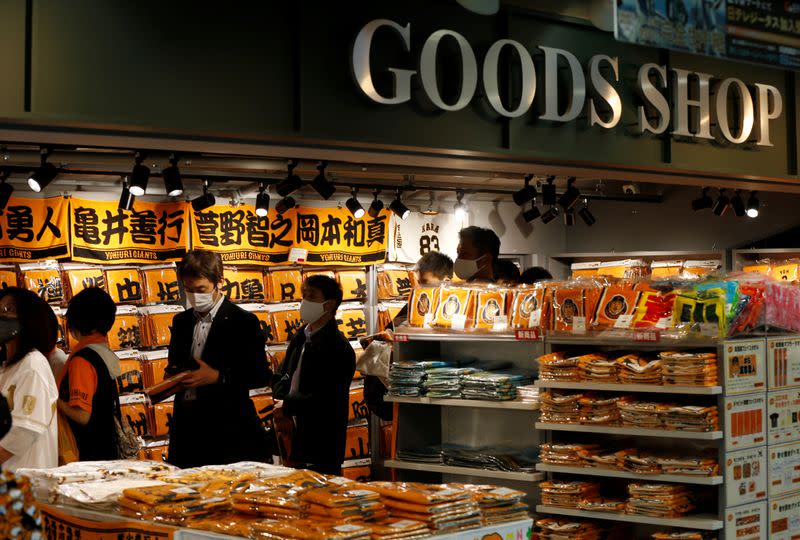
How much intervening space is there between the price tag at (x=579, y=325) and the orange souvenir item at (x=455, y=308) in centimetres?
71

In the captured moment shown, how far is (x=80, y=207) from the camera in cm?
830

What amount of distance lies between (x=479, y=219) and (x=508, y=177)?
62.6 inches

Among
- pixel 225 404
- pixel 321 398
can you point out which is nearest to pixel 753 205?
pixel 321 398

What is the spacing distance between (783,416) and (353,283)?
5.33 metres

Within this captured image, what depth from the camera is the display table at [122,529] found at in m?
2.90

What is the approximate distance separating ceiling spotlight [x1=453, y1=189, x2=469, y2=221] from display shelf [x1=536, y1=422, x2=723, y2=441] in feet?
17.2

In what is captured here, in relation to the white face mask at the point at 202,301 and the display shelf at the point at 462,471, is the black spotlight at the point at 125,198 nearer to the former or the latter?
the white face mask at the point at 202,301

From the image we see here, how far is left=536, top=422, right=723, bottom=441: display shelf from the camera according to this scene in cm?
484

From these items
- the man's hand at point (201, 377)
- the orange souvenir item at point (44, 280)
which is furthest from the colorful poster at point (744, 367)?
the orange souvenir item at point (44, 280)

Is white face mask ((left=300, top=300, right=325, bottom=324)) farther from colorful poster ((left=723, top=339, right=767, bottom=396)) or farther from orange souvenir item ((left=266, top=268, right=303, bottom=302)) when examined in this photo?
orange souvenir item ((left=266, top=268, right=303, bottom=302))

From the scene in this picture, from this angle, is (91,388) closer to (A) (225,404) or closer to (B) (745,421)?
(A) (225,404)

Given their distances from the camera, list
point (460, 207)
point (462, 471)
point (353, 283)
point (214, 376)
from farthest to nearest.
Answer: point (460, 207)
point (353, 283)
point (462, 471)
point (214, 376)

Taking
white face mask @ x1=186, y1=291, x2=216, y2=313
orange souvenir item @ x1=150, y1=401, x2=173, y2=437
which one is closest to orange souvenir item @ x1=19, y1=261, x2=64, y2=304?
orange souvenir item @ x1=150, y1=401, x2=173, y2=437

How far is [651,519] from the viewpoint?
5.01 meters
